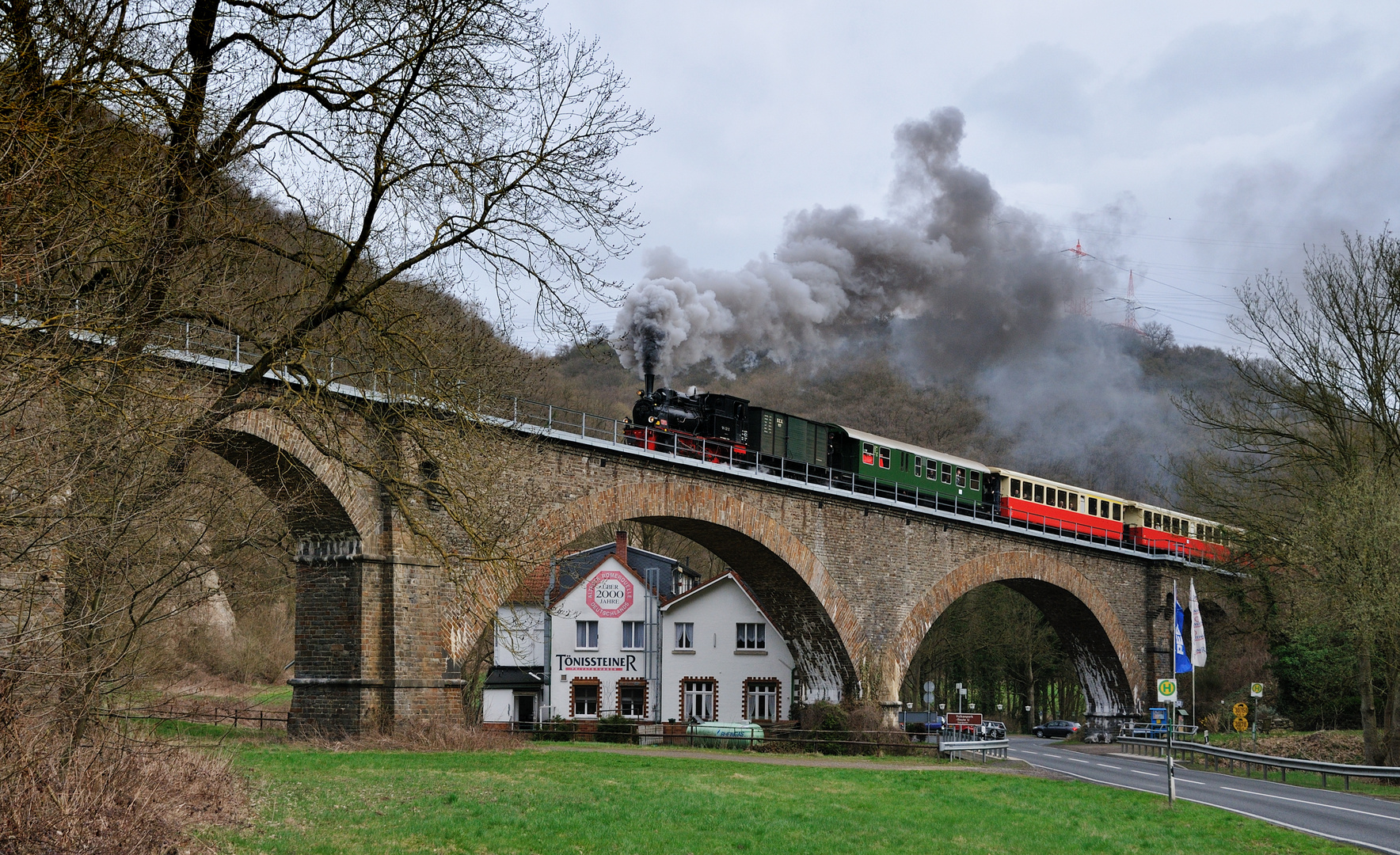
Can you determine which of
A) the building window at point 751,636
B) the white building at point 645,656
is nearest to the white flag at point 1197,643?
the white building at point 645,656

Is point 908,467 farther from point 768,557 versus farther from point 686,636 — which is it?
point 686,636

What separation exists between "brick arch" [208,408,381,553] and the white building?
20819 millimetres

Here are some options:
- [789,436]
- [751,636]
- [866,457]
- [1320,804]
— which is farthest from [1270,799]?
[751,636]

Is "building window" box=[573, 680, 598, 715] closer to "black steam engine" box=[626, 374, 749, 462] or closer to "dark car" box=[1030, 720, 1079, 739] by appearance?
"black steam engine" box=[626, 374, 749, 462]

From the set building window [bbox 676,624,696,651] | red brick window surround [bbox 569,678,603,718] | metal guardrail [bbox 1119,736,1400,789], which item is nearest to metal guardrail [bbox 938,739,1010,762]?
metal guardrail [bbox 1119,736,1400,789]

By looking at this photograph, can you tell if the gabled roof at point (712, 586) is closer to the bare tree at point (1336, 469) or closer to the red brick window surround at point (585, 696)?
the red brick window surround at point (585, 696)

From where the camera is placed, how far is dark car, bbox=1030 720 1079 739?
162 feet

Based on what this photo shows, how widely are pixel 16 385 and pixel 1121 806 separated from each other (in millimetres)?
14055

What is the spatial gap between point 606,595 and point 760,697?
6200mm

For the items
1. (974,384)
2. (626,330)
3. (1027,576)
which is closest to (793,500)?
(626,330)

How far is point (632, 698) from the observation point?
40.6 metres

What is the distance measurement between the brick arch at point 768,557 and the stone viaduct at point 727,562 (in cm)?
4

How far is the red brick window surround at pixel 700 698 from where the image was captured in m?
40.5

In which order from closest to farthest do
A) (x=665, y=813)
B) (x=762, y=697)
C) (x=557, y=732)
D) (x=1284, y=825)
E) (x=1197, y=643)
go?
(x=665, y=813)
(x=1284, y=825)
(x=1197, y=643)
(x=557, y=732)
(x=762, y=697)
